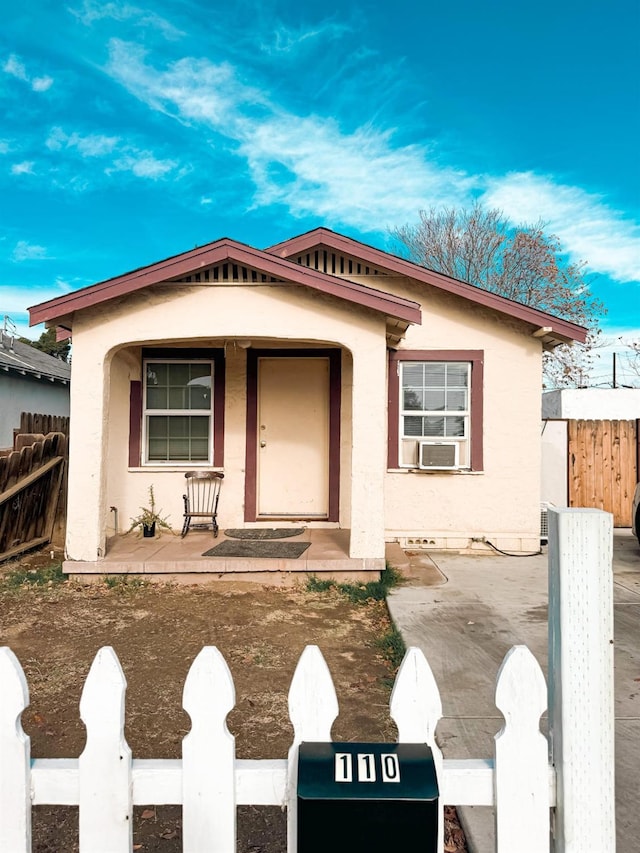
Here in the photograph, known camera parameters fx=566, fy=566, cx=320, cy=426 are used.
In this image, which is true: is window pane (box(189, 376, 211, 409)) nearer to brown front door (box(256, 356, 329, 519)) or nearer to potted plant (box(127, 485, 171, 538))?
brown front door (box(256, 356, 329, 519))

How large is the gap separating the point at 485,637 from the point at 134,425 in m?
5.57

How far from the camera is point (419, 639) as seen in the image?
14.4 ft

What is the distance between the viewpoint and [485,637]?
4477 mm

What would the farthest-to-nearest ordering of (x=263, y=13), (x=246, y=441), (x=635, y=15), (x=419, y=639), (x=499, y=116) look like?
1. (x=499, y=116)
2. (x=263, y=13)
3. (x=635, y=15)
4. (x=246, y=441)
5. (x=419, y=639)

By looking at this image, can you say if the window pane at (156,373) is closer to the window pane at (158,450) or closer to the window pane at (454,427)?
the window pane at (158,450)

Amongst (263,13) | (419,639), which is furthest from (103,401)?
(263,13)

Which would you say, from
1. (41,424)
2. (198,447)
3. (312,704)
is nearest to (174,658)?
(312,704)

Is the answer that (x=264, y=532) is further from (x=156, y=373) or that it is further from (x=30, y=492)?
(x=30, y=492)

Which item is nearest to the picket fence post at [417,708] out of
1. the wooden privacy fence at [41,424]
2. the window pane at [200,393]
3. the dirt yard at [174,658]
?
the dirt yard at [174,658]

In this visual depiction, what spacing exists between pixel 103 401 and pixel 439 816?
5924 millimetres

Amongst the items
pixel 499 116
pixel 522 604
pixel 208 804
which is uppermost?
pixel 499 116

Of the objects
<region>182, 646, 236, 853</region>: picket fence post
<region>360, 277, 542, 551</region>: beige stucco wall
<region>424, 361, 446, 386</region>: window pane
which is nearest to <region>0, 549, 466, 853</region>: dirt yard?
<region>182, 646, 236, 853</region>: picket fence post

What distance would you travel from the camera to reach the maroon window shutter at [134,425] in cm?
802

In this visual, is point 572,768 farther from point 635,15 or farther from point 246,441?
point 635,15
